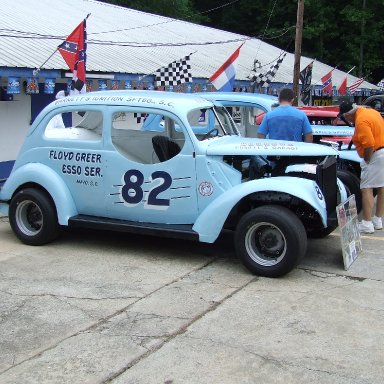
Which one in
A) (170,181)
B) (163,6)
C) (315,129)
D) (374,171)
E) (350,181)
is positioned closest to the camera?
(170,181)

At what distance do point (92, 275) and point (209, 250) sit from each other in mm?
1536

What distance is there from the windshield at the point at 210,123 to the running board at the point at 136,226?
104 centimetres

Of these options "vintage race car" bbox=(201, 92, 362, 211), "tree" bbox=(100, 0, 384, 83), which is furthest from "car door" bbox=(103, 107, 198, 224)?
"tree" bbox=(100, 0, 384, 83)

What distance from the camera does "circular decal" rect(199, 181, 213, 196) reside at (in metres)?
5.95

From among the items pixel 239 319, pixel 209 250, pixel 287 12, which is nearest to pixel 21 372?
pixel 239 319

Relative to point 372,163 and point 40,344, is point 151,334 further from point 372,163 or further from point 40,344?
point 372,163

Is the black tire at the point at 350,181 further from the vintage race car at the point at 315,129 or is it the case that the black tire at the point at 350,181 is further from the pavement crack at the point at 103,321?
the pavement crack at the point at 103,321

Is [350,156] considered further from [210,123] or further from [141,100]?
[141,100]

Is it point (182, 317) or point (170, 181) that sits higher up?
point (170, 181)

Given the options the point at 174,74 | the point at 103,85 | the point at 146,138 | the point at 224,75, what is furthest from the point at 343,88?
the point at 146,138

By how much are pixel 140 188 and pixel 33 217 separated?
59.9 inches

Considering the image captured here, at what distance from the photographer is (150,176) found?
20.1ft

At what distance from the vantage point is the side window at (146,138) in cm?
637

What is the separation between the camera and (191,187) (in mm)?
6004
